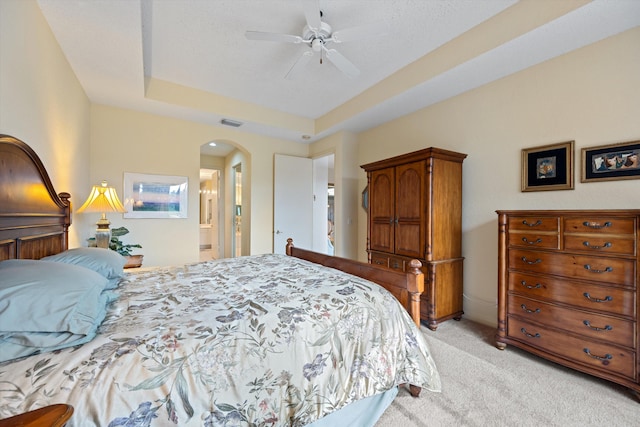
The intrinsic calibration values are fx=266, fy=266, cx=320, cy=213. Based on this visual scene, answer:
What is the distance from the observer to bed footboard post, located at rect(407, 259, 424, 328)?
1615mm

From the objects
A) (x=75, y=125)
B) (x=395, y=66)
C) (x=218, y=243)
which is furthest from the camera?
(x=218, y=243)

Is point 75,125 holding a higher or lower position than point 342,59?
lower

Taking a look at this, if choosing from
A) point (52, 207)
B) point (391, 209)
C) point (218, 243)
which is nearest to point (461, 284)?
point (391, 209)

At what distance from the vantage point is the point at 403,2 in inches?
81.7

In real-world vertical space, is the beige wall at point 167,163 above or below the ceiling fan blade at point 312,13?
below

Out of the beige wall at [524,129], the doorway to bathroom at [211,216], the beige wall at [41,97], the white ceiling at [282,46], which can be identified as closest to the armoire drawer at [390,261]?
the beige wall at [524,129]

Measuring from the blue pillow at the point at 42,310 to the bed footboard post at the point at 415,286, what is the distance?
5.06 feet

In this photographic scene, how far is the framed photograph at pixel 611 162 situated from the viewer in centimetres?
198

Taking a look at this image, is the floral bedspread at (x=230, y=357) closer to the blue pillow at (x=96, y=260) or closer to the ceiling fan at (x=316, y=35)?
the blue pillow at (x=96, y=260)

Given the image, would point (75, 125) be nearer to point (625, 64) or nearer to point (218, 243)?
point (218, 243)

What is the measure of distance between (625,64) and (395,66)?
1817 millimetres

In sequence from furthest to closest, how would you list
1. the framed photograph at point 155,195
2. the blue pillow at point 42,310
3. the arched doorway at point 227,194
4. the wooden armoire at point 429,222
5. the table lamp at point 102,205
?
the arched doorway at point 227,194, the framed photograph at point 155,195, the wooden armoire at point 429,222, the table lamp at point 102,205, the blue pillow at point 42,310

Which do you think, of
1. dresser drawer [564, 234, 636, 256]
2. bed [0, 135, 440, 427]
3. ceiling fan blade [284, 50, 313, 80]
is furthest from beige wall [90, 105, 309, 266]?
dresser drawer [564, 234, 636, 256]

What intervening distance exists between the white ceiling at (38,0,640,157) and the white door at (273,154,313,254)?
1.35 m
